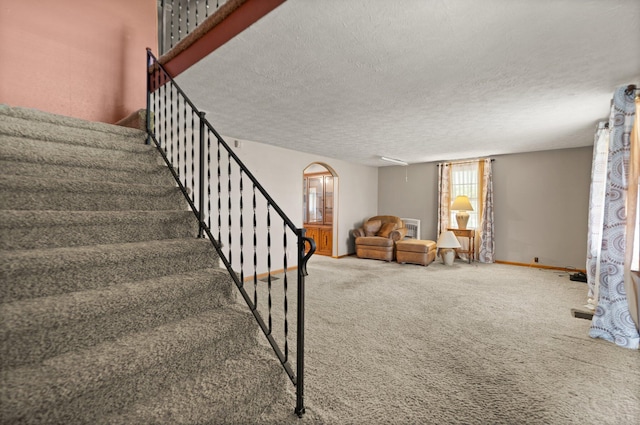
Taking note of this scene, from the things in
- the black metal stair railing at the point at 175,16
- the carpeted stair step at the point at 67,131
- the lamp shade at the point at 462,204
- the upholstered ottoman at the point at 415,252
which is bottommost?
the upholstered ottoman at the point at 415,252

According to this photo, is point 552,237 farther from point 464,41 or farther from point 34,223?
point 34,223

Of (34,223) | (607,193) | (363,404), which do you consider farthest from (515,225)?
(34,223)

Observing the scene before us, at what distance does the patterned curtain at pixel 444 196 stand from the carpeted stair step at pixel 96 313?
6344 millimetres

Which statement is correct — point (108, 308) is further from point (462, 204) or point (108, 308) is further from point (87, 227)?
point (462, 204)

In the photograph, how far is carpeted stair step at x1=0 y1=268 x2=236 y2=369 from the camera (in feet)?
3.92

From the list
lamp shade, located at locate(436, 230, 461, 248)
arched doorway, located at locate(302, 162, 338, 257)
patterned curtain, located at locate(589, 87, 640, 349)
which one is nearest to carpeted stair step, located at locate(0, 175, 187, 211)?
patterned curtain, located at locate(589, 87, 640, 349)

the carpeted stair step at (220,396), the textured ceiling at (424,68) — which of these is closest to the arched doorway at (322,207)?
the textured ceiling at (424,68)

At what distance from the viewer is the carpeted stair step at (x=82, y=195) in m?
1.78

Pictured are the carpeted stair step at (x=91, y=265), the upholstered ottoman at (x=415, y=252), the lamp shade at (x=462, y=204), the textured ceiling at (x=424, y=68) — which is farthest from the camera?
the lamp shade at (x=462, y=204)

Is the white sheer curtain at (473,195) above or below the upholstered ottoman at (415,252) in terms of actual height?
above

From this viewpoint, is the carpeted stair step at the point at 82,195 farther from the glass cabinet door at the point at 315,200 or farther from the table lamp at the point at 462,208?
the table lamp at the point at 462,208

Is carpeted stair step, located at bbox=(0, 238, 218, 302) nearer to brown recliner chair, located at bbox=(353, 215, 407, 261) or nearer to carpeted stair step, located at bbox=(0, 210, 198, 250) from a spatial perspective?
carpeted stair step, located at bbox=(0, 210, 198, 250)

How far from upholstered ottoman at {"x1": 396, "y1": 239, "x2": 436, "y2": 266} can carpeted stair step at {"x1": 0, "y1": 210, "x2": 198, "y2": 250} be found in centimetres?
492

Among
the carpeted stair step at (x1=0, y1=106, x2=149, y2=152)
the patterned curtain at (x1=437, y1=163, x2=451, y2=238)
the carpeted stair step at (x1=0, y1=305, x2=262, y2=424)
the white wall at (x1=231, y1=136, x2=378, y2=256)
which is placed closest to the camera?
the carpeted stair step at (x1=0, y1=305, x2=262, y2=424)
